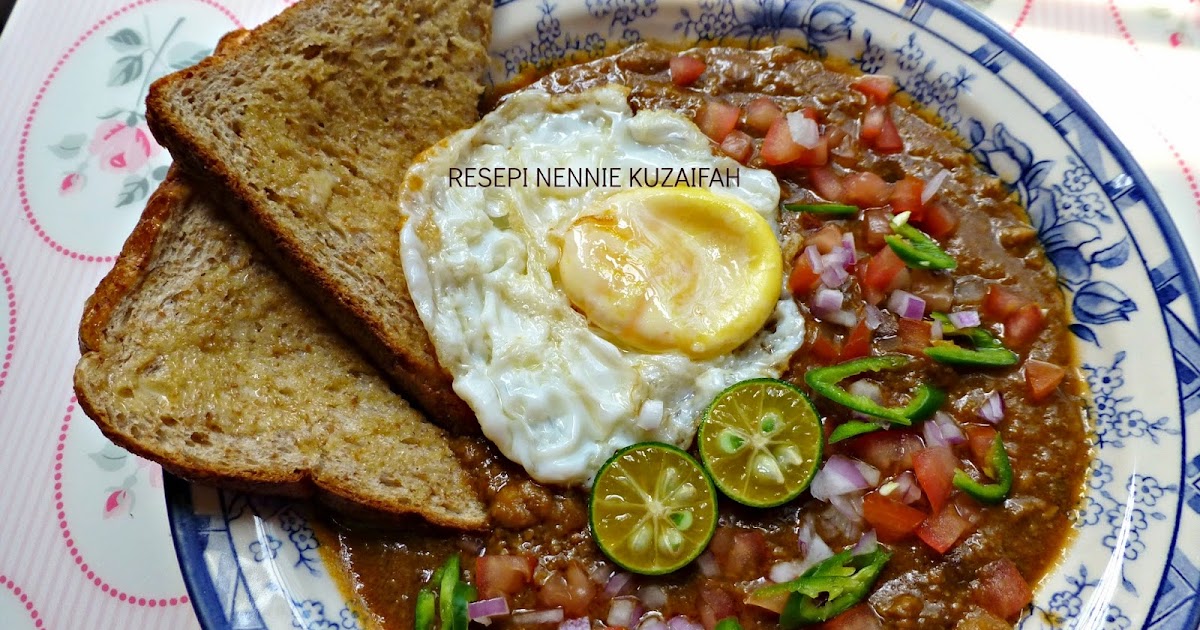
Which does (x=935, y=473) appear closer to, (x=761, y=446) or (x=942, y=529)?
(x=942, y=529)

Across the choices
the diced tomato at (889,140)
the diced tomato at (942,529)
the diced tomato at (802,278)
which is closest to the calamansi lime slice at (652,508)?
the diced tomato at (942,529)

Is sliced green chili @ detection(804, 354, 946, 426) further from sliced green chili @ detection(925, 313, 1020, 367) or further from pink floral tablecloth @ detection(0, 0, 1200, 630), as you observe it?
pink floral tablecloth @ detection(0, 0, 1200, 630)

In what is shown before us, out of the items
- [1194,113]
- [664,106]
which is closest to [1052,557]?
[1194,113]

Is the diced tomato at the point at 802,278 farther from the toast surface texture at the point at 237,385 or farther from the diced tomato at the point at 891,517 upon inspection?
the toast surface texture at the point at 237,385

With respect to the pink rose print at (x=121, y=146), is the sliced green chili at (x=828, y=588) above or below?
below

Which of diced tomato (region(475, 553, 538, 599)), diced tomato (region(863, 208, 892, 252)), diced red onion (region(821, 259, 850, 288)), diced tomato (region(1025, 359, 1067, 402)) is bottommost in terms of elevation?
diced tomato (region(475, 553, 538, 599))

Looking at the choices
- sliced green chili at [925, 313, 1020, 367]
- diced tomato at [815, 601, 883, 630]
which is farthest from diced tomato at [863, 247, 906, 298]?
diced tomato at [815, 601, 883, 630]

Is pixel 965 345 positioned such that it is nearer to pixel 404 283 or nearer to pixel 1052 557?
pixel 1052 557
